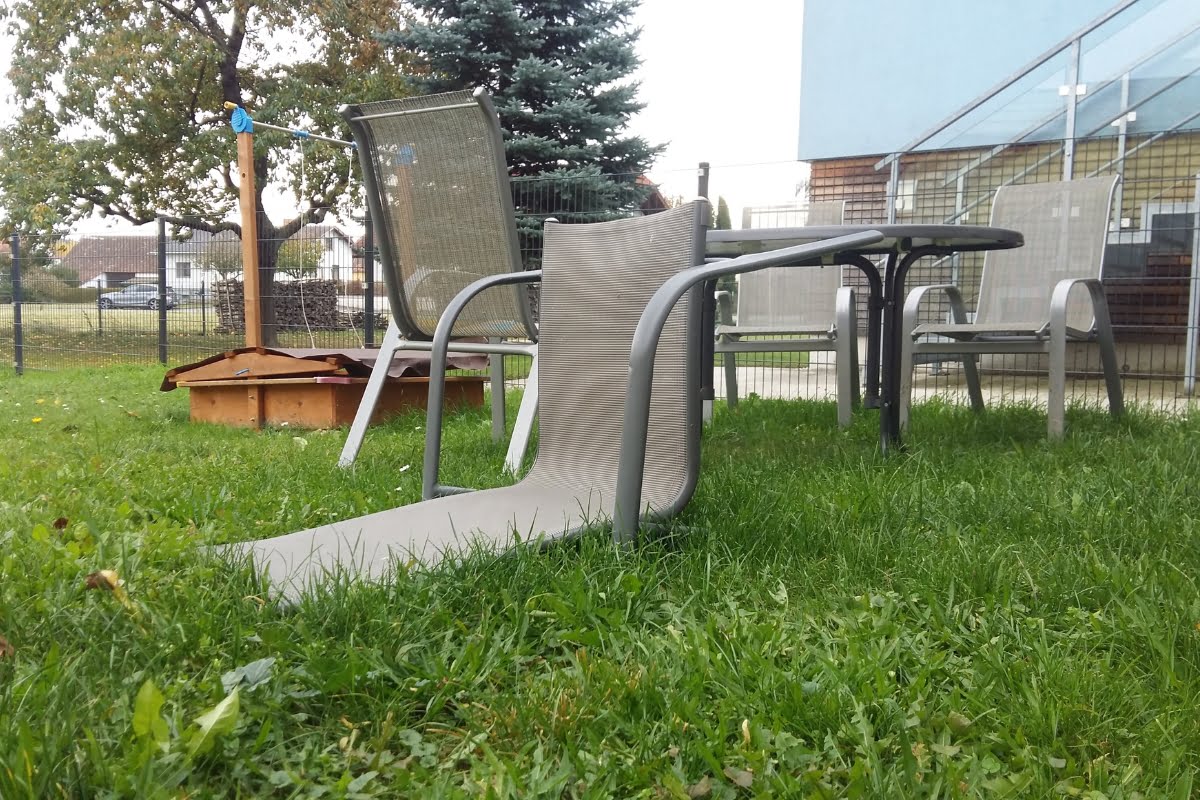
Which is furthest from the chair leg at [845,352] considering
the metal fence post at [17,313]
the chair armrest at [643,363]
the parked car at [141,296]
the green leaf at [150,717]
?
the metal fence post at [17,313]

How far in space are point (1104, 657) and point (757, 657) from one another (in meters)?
0.50

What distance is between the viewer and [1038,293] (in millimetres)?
4188

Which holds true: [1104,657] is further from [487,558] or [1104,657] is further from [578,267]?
[578,267]

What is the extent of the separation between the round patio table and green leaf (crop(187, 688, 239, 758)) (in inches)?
69.6

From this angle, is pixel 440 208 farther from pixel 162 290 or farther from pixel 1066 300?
pixel 162 290

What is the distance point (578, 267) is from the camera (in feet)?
7.52

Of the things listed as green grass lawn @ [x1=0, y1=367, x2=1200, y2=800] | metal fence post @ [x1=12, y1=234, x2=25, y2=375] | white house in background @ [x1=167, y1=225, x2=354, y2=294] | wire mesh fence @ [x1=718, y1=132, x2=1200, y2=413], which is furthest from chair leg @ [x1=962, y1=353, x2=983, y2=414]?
metal fence post @ [x1=12, y1=234, x2=25, y2=375]

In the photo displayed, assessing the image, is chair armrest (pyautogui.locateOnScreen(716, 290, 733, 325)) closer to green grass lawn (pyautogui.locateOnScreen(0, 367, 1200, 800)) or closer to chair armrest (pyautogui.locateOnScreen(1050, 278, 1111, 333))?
chair armrest (pyautogui.locateOnScreen(1050, 278, 1111, 333))

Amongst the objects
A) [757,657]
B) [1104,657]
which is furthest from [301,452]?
[1104,657]

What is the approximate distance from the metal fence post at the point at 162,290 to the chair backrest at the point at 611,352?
8144 mm

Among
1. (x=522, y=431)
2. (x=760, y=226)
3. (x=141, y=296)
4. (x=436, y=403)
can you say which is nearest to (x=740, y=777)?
(x=436, y=403)

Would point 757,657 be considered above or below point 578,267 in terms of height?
below

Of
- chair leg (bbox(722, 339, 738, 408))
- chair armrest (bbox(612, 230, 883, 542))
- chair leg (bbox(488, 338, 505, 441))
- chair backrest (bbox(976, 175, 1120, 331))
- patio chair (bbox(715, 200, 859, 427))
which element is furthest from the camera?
patio chair (bbox(715, 200, 859, 427))

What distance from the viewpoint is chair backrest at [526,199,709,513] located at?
195 cm
